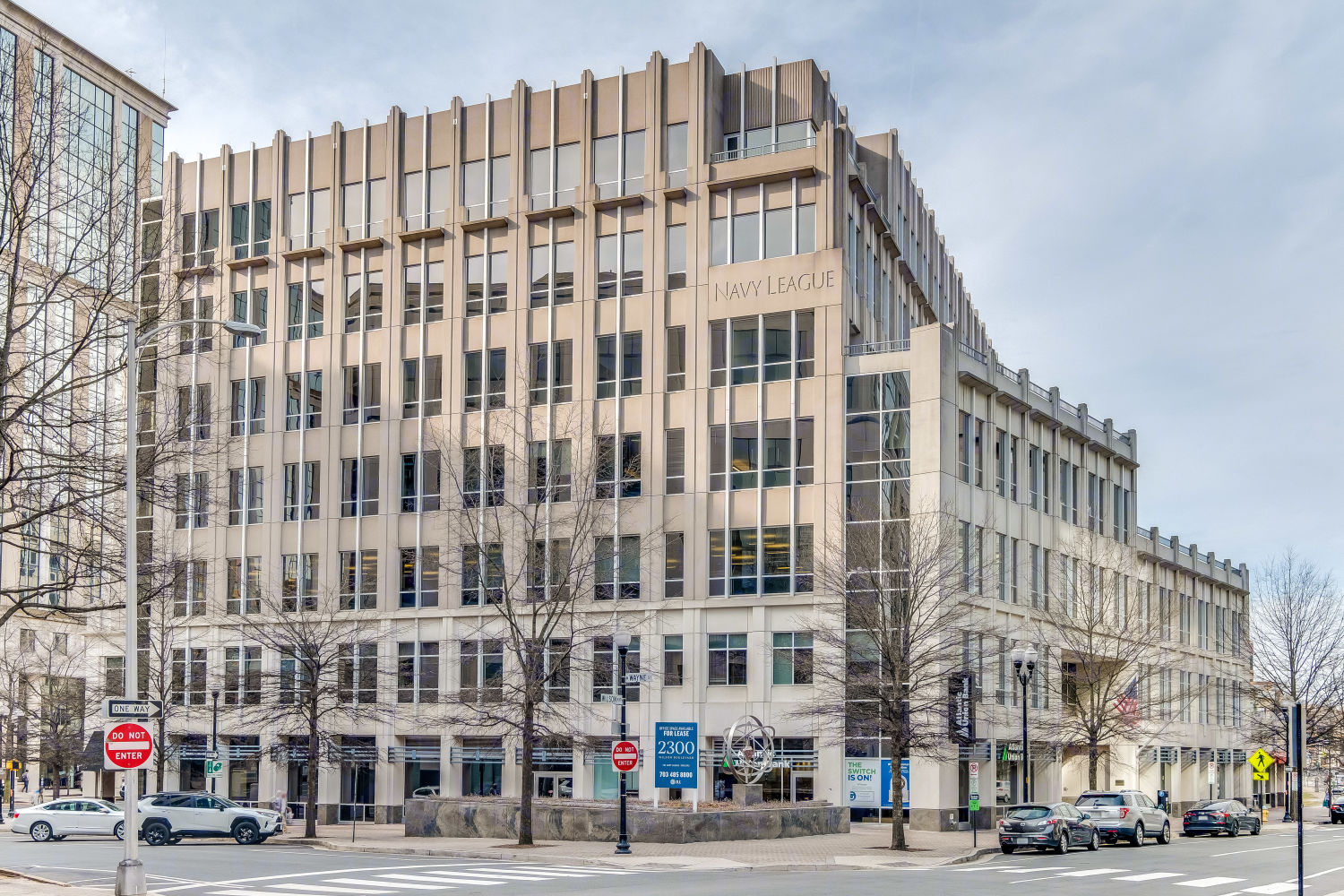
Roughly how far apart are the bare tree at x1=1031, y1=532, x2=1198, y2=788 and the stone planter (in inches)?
649

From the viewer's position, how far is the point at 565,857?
116 ft

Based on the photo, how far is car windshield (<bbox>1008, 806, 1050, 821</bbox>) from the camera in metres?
39.4

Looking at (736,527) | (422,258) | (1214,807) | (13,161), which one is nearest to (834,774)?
(736,527)

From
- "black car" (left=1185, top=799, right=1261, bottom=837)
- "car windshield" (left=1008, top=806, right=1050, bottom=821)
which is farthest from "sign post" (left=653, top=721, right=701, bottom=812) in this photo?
"black car" (left=1185, top=799, right=1261, bottom=837)

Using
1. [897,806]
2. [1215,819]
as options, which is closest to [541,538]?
[897,806]

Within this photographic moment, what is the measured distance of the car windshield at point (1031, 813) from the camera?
1551 inches

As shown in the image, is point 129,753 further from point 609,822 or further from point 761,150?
point 761,150

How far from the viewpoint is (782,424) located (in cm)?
5500

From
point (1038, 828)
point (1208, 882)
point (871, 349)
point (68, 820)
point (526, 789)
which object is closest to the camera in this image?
point (1208, 882)

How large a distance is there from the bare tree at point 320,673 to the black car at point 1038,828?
23.9 meters

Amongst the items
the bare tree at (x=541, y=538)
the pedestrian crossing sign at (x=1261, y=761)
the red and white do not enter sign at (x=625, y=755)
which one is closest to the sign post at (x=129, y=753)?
the red and white do not enter sign at (x=625, y=755)

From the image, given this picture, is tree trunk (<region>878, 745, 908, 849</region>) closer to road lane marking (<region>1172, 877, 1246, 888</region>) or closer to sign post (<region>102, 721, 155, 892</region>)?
road lane marking (<region>1172, 877, 1246, 888</region>)

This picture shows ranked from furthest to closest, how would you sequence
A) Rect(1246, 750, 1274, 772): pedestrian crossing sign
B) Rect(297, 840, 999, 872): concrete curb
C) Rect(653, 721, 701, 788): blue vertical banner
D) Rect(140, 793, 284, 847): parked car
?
Rect(140, 793, 284, 847): parked car → Rect(653, 721, 701, 788): blue vertical banner → Rect(297, 840, 999, 872): concrete curb → Rect(1246, 750, 1274, 772): pedestrian crossing sign

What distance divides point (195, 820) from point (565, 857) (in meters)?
13.9
